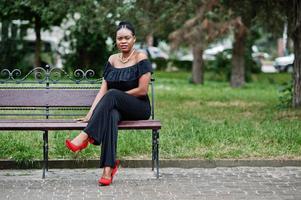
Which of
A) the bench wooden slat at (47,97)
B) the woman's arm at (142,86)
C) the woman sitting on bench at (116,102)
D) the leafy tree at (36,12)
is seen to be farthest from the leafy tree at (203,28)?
the woman's arm at (142,86)

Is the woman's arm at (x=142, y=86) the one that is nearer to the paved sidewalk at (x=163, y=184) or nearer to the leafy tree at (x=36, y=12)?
the paved sidewalk at (x=163, y=184)

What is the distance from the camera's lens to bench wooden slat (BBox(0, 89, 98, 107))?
842cm

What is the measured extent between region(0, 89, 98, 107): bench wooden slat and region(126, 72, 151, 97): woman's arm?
0.81 m

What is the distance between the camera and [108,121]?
745 cm

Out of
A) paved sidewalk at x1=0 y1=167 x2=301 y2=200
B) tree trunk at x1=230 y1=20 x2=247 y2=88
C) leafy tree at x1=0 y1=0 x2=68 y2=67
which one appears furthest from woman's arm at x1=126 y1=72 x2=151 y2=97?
tree trunk at x1=230 y1=20 x2=247 y2=88

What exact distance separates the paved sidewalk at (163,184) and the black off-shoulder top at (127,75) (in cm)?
101

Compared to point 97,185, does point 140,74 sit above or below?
above

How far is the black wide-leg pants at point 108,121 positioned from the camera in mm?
7387

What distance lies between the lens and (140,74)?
7805 millimetres

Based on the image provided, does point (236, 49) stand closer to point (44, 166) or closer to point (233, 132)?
point (233, 132)

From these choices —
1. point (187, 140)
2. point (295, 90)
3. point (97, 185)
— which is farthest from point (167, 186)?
point (295, 90)

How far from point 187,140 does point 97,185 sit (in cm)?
238

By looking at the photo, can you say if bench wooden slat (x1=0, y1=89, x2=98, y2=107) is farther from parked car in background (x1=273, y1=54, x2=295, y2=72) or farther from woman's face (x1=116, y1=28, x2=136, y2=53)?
parked car in background (x1=273, y1=54, x2=295, y2=72)

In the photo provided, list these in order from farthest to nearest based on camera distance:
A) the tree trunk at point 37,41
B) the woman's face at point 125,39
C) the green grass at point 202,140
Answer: the tree trunk at point 37,41 < the green grass at point 202,140 < the woman's face at point 125,39
